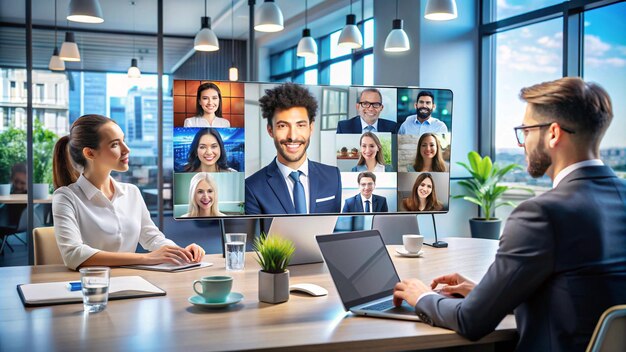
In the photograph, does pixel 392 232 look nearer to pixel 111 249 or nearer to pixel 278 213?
pixel 278 213

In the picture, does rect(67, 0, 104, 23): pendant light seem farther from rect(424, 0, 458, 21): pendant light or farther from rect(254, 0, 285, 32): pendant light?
rect(424, 0, 458, 21): pendant light

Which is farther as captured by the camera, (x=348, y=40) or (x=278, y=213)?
(x=348, y=40)

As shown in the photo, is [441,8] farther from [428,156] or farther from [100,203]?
[100,203]

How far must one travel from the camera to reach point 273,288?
5.29 feet

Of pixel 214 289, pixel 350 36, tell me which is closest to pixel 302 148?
pixel 214 289

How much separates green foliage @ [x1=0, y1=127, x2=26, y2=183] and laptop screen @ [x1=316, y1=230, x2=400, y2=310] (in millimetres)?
4135

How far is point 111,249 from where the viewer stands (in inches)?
89.9

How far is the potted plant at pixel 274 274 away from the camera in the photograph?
5.30ft

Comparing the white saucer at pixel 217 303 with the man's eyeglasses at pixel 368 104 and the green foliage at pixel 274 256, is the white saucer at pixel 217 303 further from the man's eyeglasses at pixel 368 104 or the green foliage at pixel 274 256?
the man's eyeglasses at pixel 368 104

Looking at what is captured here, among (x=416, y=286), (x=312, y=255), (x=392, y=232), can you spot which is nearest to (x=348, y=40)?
(x=392, y=232)

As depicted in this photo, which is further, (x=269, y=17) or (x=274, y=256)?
(x=269, y=17)

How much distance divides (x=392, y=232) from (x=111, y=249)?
1385 millimetres

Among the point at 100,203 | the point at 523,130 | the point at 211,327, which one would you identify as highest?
the point at 523,130

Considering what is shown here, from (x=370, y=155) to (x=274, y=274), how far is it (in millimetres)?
642
